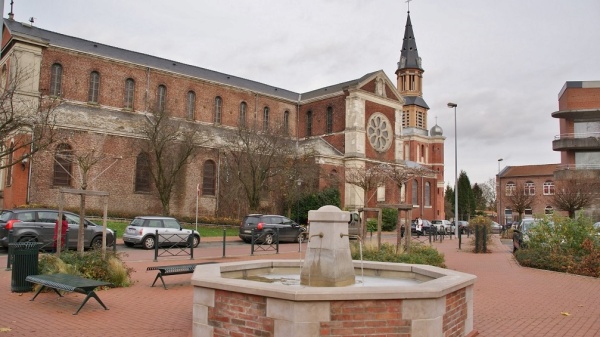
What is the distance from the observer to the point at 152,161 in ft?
109

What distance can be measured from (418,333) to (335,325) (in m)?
1.00

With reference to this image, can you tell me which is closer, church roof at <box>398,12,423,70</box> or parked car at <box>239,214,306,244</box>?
parked car at <box>239,214,306,244</box>

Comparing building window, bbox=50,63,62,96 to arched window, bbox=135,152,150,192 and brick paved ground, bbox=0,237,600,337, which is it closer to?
arched window, bbox=135,152,150,192

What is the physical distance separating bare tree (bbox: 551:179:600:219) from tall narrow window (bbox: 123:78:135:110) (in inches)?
1423

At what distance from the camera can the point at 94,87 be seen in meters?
35.6

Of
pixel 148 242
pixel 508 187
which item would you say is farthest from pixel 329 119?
pixel 508 187

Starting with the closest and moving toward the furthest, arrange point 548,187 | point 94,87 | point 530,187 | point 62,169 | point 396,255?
point 396,255 < point 62,169 < point 94,87 < point 548,187 < point 530,187

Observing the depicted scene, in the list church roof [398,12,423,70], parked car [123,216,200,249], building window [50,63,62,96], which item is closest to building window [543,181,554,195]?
church roof [398,12,423,70]

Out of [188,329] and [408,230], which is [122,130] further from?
[188,329]

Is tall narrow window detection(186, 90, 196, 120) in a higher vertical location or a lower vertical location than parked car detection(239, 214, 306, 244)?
higher

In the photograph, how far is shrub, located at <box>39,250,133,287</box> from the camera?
10.3 meters

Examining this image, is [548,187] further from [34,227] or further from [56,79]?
[34,227]

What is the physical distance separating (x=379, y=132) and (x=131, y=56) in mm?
23827

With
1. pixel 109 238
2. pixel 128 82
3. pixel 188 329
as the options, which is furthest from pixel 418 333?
pixel 128 82
